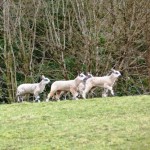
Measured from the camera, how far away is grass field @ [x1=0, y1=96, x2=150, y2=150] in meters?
6.21

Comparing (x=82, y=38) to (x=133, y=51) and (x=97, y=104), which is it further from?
(x=97, y=104)

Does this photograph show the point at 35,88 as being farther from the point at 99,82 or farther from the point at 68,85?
the point at 99,82

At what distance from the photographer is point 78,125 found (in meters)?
7.22

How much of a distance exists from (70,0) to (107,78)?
240 inches

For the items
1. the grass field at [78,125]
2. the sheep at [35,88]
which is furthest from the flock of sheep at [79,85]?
the grass field at [78,125]

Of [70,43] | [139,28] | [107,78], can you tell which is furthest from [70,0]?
[107,78]

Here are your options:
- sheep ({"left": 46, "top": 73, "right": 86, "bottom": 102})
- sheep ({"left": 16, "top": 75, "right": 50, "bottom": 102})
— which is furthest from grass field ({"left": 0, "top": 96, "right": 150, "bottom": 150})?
sheep ({"left": 16, "top": 75, "right": 50, "bottom": 102})

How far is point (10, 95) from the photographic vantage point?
1552 cm

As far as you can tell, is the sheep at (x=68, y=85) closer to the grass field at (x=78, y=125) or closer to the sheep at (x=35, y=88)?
the sheep at (x=35, y=88)

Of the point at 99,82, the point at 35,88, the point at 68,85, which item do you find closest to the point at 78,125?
the point at 68,85

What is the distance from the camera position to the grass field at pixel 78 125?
6214 millimetres

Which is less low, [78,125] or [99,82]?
[99,82]

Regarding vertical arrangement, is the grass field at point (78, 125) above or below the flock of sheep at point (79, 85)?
below

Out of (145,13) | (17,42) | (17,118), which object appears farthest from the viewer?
(17,42)
